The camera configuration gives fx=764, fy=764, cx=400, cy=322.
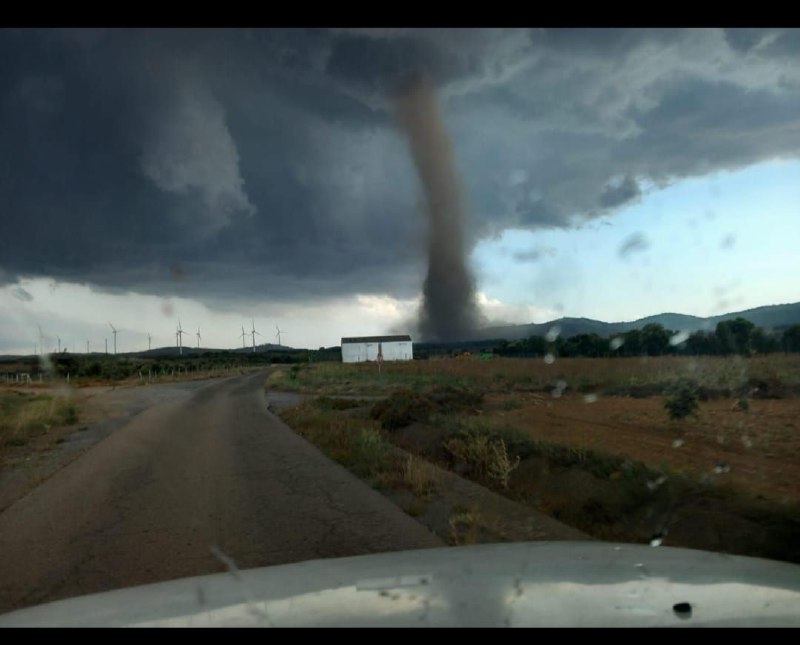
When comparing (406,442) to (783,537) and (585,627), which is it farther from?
(585,627)

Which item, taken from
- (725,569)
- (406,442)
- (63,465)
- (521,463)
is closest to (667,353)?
(406,442)

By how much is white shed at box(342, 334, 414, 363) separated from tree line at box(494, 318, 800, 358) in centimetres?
6382

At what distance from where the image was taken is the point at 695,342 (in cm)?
3050

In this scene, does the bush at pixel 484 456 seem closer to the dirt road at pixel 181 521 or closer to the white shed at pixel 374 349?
the dirt road at pixel 181 521

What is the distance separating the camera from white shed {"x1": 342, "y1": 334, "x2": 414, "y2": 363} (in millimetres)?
112688

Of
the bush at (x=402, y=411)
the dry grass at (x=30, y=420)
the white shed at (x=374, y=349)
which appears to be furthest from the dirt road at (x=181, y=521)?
the white shed at (x=374, y=349)

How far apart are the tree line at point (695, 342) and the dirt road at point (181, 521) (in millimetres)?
15646

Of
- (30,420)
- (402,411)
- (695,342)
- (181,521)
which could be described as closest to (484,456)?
(181,521)

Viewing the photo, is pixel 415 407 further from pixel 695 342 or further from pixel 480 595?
pixel 480 595

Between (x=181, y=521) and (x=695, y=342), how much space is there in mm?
25593

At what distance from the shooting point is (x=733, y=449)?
1436 centimetres

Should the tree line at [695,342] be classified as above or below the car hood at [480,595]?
above

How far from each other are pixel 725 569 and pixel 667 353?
32011mm

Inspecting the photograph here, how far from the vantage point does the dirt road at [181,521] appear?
7297 millimetres
